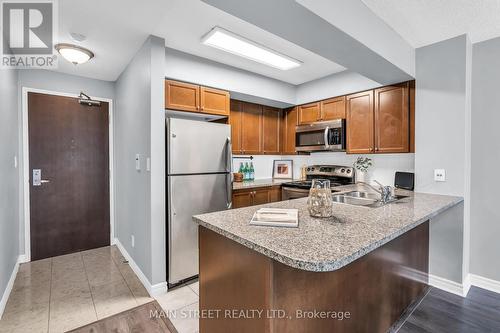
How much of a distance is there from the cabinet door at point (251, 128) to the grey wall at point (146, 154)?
Result: 1.43 metres

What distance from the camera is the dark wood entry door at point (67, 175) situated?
3160mm

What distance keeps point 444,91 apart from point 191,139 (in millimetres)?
2527

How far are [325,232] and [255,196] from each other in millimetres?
2054

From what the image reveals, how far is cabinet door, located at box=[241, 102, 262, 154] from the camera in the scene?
142 inches

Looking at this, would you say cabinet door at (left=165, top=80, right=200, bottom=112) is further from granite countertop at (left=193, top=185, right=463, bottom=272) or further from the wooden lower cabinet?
granite countertop at (left=193, top=185, right=463, bottom=272)

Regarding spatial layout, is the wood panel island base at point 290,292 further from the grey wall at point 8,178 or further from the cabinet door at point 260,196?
the grey wall at point 8,178

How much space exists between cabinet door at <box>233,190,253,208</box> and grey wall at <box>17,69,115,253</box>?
242 centimetres

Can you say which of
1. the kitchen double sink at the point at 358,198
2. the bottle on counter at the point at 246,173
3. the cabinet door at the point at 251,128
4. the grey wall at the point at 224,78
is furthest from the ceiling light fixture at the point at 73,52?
the kitchen double sink at the point at 358,198

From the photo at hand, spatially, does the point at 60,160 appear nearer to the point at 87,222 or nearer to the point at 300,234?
the point at 87,222

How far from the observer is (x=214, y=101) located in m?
2.95

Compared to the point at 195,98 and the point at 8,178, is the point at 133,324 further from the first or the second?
the point at 195,98

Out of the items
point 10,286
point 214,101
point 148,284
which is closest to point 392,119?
point 214,101

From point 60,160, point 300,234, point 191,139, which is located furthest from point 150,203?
point 60,160

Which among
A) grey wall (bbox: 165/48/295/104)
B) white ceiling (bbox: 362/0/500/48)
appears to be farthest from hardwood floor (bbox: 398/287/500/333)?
grey wall (bbox: 165/48/295/104)
